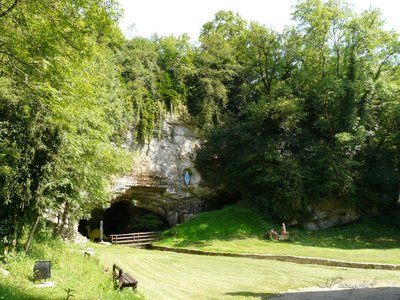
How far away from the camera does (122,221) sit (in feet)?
96.8

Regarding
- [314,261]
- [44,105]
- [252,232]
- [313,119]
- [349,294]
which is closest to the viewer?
[349,294]

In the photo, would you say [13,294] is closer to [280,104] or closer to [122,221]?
[280,104]

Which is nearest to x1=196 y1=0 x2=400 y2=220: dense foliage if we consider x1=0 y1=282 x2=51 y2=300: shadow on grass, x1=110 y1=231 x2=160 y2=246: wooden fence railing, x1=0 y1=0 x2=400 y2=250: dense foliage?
x1=0 y1=0 x2=400 y2=250: dense foliage

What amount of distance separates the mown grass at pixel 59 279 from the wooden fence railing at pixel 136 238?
11.0 metres

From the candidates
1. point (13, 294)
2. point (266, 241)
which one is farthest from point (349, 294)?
point (266, 241)

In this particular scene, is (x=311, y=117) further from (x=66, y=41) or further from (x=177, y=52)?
(x=66, y=41)

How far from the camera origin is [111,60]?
22.1 meters

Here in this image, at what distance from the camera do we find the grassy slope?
646 inches

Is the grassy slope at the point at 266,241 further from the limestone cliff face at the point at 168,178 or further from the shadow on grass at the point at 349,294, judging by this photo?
the shadow on grass at the point at 349,294

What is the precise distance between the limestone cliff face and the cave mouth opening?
35.9 inches

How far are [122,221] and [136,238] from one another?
20.8 feet

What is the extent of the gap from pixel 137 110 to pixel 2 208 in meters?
13.7

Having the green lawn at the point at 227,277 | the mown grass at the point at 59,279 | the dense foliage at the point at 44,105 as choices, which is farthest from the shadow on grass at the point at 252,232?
the mown grass at the point at 59,279

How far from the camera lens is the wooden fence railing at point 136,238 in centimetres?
2234
